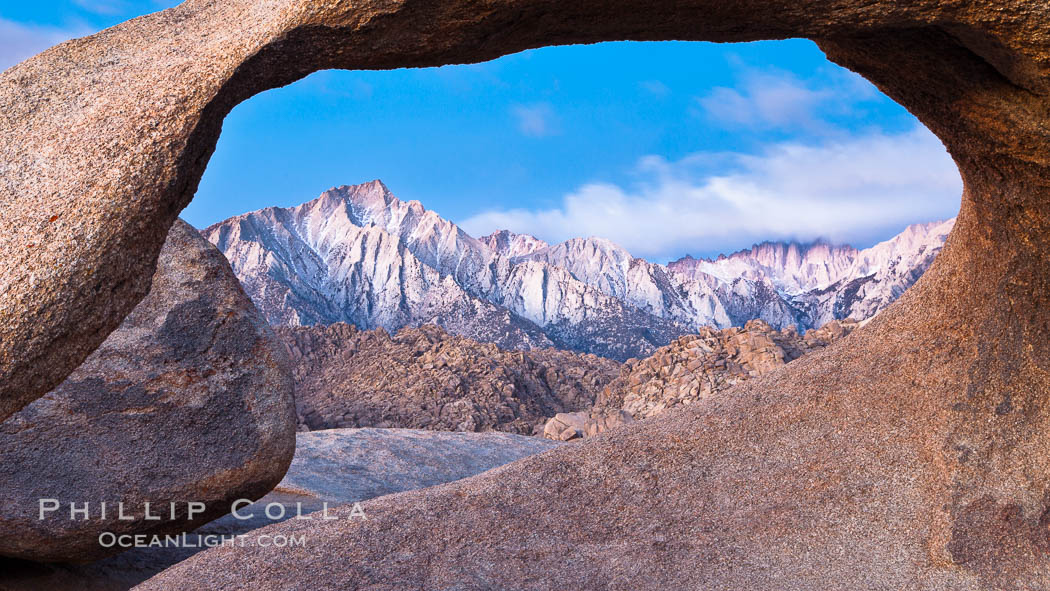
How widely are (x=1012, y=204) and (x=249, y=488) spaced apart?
556 cm

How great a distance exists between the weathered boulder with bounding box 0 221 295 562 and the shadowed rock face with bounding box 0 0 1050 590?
4.67ft

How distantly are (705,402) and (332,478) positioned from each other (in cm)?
562

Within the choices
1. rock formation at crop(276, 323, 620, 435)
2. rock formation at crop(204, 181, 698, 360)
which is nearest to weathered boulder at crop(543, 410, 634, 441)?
rock formation at crop(276, 323, 620, 435)

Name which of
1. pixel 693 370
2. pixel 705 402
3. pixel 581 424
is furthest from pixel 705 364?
pixel 705 402

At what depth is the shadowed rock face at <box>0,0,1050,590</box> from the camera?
287 centimetres

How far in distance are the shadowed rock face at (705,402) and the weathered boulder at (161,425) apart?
1.42 metres

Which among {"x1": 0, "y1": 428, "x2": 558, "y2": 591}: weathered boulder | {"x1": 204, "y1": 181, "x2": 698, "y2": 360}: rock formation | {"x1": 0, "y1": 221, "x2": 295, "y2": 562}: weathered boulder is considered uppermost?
{"x1": 204, "y1": 181, "x2": 698, "y2": 360}: rock formation

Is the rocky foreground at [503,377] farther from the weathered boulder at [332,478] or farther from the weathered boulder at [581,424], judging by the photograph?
the weathered boulder at [332,478]

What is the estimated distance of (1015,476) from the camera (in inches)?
175

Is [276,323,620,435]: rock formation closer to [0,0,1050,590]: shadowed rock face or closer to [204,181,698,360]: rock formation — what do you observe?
[0,0,1050,590]: shadowed rock face

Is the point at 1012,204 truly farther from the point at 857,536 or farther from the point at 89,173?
the point at 89,173

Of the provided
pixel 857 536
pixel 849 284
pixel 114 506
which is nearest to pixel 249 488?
pixel 114 506

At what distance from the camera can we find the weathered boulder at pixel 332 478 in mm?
6141

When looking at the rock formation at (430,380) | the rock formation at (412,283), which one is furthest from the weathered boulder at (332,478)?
the rock formation at (412,283)
